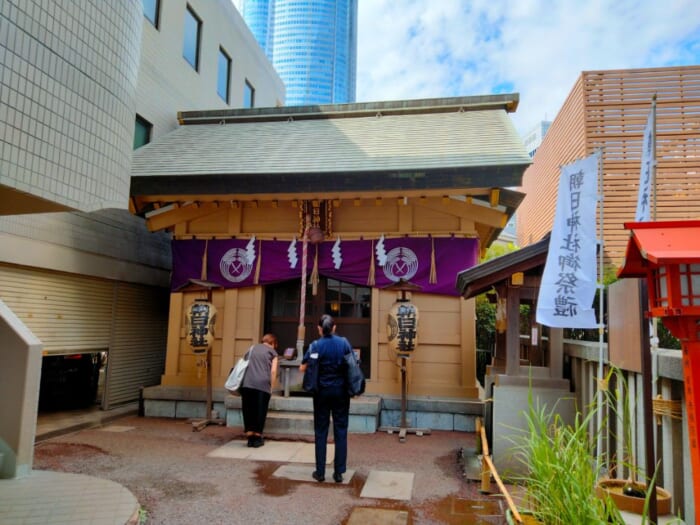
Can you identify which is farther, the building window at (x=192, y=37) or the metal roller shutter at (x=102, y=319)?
the building window at (x=192, y=37)

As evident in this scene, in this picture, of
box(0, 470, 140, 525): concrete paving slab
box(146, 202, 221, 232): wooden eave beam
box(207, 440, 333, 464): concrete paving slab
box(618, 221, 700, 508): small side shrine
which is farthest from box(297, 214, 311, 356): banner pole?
box(618, 221, 700, 508): small side shrine

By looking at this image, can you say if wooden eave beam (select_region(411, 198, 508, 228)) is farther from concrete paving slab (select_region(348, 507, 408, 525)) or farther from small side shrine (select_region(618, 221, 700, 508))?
small side shrine (select_region(618, 221, 700, 508))

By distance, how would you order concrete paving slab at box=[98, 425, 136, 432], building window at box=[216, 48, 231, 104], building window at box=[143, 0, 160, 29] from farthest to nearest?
building window at box=[216, 48, 231, 104]
building window at box=[143, 0, 160, 29]
concrete paving slab at box=[98, 425, 136, 432]

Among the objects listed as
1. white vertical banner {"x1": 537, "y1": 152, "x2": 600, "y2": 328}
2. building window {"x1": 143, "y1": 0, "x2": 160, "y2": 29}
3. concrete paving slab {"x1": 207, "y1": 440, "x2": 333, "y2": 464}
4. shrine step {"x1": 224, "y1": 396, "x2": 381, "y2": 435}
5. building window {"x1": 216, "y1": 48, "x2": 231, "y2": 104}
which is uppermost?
building window {"x1": 216, "y1": 48, "x2": 231, "y2": 104}

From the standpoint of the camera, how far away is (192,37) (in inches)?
571

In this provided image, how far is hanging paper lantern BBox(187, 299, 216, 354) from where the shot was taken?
9273 mm

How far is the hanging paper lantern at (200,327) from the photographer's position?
30.4 ft

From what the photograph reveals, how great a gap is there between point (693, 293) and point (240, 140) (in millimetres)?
10276

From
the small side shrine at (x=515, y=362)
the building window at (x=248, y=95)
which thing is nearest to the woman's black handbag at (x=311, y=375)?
the small side shrine at (x=515, y=362)

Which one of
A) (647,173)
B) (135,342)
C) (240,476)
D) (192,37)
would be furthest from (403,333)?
(192,37)

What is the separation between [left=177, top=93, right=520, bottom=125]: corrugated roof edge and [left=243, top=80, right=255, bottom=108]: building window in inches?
243

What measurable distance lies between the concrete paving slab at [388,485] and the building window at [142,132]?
9.86 m

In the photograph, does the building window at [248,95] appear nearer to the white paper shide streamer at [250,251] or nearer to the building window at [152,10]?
the building window at [152,10]

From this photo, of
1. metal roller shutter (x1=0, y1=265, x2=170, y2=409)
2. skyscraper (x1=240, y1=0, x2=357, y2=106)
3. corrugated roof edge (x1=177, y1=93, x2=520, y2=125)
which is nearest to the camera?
metal roller shutter (x1=0, y1=265, x2=170, y2=409)
